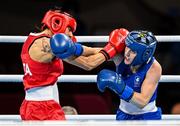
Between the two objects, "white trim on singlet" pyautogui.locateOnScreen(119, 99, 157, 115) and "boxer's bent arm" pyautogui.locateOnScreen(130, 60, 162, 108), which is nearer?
"boxer's bent arm" pyautogui.locateOnScreen(130, 60, 162, 108)

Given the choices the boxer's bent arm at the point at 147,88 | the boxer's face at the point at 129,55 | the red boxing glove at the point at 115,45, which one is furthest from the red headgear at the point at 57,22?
the boxer's bent arm at the point at 147,88

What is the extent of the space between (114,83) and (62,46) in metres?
0.27

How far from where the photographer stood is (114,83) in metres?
2.54

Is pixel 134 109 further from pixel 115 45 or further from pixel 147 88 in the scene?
pixel 115 45

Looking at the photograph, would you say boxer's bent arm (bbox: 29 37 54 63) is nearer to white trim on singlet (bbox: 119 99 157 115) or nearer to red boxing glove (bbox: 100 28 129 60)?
red boxing glove (bbox: 100 28 129 60)

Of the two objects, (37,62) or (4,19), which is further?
(4,19)

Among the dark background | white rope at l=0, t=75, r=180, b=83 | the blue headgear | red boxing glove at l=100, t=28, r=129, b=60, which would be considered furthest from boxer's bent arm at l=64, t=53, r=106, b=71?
the dark background

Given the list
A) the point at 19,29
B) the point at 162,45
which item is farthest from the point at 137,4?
the point at 19,29

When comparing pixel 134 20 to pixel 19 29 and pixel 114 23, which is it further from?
pixel 19 29

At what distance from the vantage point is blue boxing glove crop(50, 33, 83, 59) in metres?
2.54

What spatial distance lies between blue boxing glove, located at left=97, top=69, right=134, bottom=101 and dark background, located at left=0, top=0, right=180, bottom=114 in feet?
7.73

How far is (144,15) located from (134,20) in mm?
151

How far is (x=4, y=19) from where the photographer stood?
5430mm

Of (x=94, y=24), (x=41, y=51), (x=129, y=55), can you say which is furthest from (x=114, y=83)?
(x=94, y=24)
